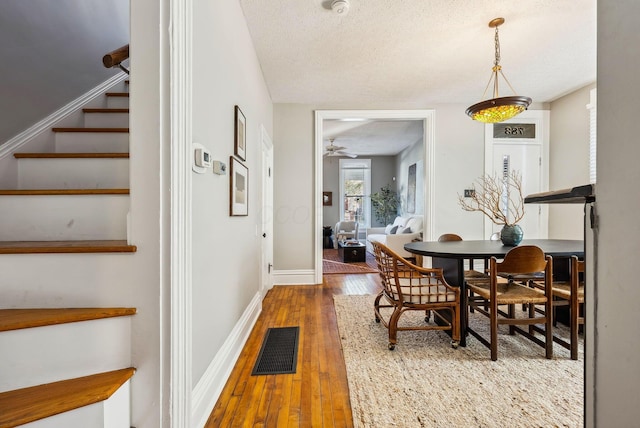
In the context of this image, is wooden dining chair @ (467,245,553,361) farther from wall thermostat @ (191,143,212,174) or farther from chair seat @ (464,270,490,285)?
wall thermostat @ (191,143,212,174)

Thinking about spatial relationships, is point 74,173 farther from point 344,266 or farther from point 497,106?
point 344,266

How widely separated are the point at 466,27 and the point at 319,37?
130 centimetres

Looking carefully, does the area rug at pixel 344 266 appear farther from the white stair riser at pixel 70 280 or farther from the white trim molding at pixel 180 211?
the white stair riser at pixel 70 280

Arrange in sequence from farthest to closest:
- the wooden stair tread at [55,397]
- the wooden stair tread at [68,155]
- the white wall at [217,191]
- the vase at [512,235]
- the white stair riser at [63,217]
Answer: the vase at [512,235] < the wooden stair tread at [68,155] < the white wall at [217,191] < the white stair riser at [63,217] < the wooden stair tread at [55,397]

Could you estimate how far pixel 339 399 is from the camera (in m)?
1.60

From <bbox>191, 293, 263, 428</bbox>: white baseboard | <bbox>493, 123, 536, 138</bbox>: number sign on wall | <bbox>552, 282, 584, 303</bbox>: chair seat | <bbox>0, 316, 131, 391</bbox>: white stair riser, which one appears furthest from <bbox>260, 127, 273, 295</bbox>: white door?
<bbox>493, 123, 536, 138</bbox>: number sign on wall

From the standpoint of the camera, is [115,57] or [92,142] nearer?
[115,57]

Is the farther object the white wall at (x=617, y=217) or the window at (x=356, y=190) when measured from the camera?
the window at (x=356, y=190)

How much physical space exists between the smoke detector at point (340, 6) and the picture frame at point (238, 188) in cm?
142

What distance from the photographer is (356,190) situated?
900 centimetres

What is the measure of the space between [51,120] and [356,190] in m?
7.61

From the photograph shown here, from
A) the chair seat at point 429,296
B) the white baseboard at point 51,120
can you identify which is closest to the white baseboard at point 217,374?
the chair seat at point 429,296

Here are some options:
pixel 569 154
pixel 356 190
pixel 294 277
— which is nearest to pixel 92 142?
pixel 294 277

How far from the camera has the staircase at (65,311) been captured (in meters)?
0.93
